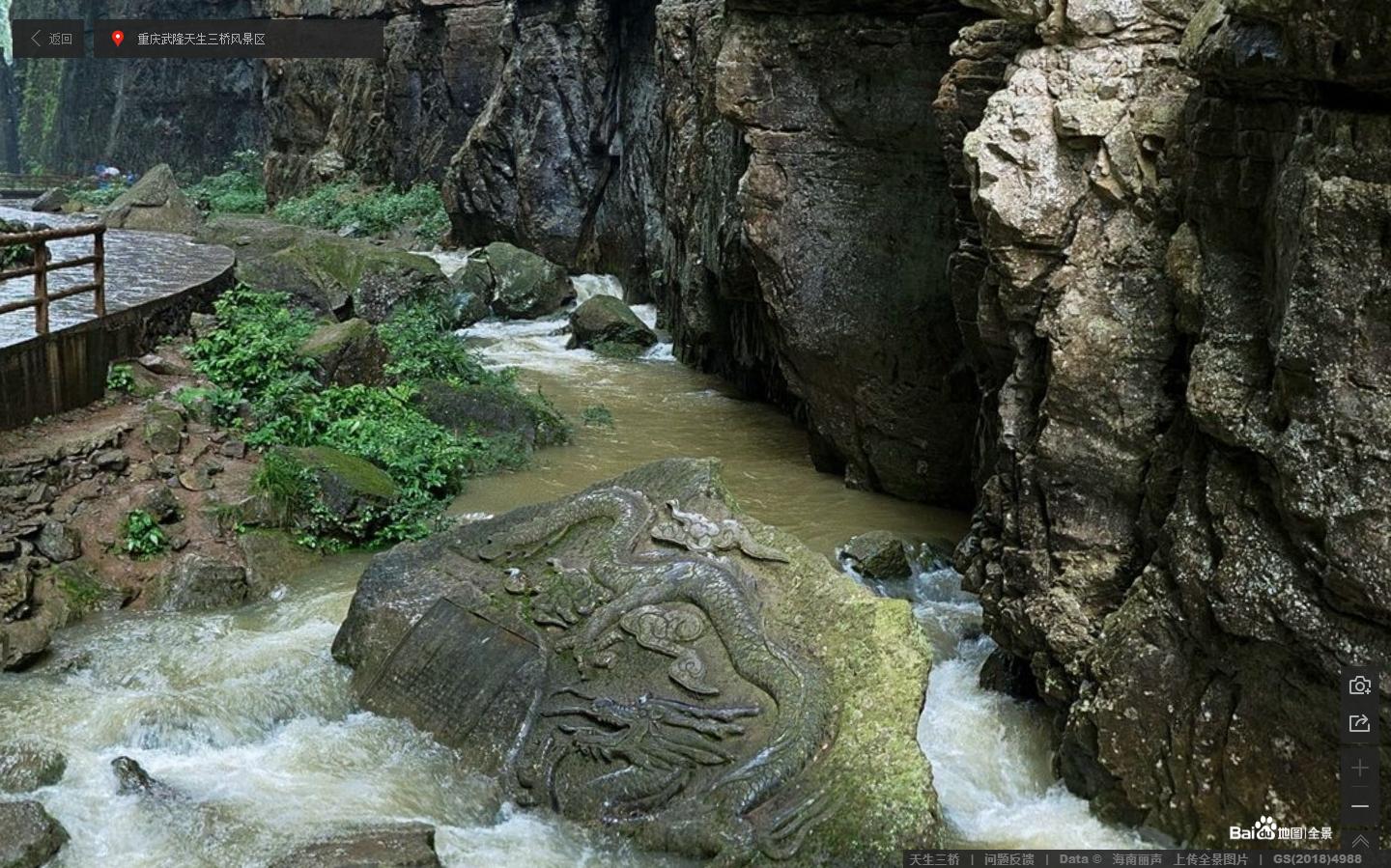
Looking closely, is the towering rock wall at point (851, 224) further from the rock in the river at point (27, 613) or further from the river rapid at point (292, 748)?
the rock in the river at point (27, 613)

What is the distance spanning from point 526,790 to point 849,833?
1666mm

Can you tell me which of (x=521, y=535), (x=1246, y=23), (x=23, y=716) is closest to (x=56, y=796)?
(x=23, y=716)

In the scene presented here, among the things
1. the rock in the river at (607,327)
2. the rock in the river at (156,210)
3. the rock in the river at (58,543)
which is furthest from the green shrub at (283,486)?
the rock in the river at (156,210)

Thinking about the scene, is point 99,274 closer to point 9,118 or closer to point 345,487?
point 345,487

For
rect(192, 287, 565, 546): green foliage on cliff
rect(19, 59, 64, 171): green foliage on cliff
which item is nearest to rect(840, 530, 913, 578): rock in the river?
rect(192, 287, 565, 546): green foliage on cliff

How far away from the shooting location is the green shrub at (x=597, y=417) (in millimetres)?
14555

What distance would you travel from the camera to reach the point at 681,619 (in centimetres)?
719

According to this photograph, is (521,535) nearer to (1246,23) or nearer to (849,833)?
(849,833)

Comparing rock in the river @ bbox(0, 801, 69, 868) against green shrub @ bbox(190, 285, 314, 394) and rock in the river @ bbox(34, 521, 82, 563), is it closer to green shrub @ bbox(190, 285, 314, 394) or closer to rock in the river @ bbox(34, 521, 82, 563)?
rock in the river @ bbox(34, 521, 82, 563)

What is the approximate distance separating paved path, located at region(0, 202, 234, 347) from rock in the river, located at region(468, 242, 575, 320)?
4.40m

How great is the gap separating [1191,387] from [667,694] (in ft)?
9.50

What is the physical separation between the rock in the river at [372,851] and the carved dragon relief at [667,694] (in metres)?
0.71

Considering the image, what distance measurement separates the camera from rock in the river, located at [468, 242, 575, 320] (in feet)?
68.3

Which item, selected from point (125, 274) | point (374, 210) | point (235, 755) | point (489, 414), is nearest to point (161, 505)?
point (235, 755)
